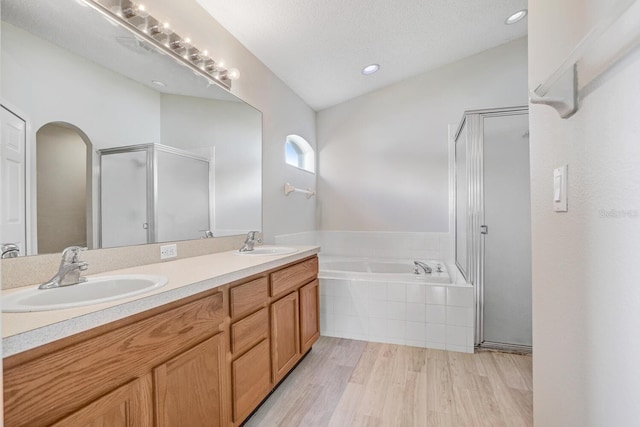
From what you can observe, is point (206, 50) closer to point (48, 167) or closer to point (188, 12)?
point (188, 12)

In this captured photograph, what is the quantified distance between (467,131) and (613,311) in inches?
85.9

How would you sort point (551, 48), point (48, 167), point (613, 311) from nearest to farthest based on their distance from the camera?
point (613, 311)
point (551, 48)
point (48, 167)

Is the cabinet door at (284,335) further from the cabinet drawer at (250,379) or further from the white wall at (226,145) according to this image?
the white wall at (226,145)

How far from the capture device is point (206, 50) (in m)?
1.95

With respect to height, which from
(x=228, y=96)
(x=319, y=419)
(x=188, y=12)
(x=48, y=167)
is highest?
(x=188, y=12)

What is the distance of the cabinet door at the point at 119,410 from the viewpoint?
77 centimetres

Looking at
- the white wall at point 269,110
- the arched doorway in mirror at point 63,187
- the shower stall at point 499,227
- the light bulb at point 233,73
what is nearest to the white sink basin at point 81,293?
the arched doorway in mirror at point 63,187

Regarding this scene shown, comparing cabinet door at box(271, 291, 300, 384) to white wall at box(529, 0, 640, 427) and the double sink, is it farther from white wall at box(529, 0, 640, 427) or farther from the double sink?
white wall at box(529, 0, 640, 427)

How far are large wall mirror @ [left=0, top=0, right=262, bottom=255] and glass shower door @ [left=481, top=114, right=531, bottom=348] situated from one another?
2.12m

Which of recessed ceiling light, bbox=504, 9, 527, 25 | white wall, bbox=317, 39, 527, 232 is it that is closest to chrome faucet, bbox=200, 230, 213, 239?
white wall, bbox=317, 39, 527, 232

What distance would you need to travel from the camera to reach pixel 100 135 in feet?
4.37

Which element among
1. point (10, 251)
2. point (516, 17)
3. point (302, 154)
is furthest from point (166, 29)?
point (516, 17)

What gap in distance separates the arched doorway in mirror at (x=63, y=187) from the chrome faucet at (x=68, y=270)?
0.43 feet

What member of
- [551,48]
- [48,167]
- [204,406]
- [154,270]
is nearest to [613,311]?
[551,48]
